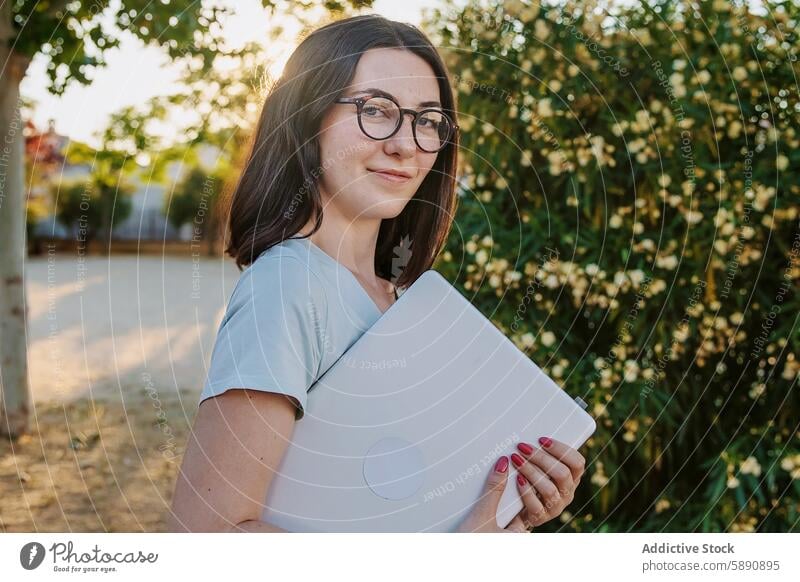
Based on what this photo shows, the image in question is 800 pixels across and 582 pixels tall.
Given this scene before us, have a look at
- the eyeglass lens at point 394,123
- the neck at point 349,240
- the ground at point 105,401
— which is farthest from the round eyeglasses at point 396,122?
the ground at point 105,401

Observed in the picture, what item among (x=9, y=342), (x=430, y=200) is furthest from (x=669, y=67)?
(x=9, y=342)

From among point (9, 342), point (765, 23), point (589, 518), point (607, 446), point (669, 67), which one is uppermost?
point (765, 23)

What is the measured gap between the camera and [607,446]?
7.86 ft

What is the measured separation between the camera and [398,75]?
3.90ft

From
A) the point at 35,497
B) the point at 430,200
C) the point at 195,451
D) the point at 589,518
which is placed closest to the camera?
the point at 195,451

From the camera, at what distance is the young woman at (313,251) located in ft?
3.27

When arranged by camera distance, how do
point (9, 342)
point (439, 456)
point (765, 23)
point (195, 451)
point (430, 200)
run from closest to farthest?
1. point (195, 451)
2. point (439, 456)
3. point (430, 200)
4. point (765, 23)
5. point (9, 342)

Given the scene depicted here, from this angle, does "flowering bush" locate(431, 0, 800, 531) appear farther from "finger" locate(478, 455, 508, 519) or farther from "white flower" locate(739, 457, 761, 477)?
"finger" locate(478, 455, 508, 519)

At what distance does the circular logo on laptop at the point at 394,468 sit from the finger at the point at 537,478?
0.41 feet

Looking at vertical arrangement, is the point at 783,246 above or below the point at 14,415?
above

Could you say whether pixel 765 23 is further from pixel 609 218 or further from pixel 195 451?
pixel 195 451

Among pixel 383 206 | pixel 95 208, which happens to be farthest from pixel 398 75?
pixel 95 208

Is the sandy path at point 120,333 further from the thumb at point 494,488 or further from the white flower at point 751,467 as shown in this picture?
the thumb at point 494,488
